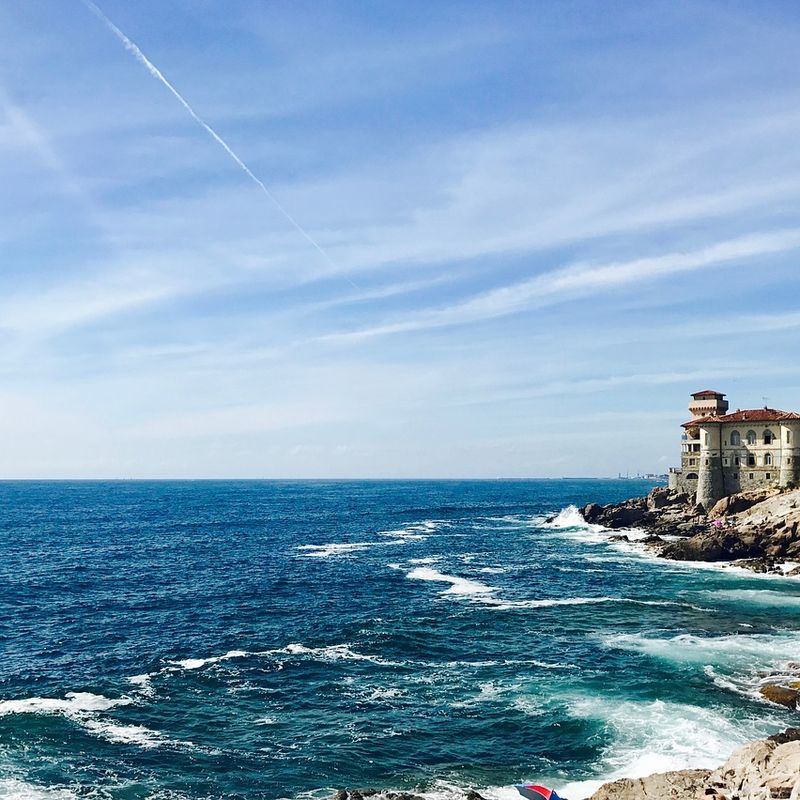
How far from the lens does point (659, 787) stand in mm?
27156

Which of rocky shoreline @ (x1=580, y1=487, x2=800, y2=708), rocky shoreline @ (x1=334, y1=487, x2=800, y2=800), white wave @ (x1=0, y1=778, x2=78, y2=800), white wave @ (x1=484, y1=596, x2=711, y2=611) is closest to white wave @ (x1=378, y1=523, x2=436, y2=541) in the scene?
rocky shoreline @ (x1=580, y1=487, x2=800, y2=708)

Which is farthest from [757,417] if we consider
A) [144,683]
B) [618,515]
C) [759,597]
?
[144,683]

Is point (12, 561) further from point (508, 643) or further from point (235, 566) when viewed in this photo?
point (508, 643)

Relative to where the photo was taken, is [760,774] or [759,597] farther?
[759,597]

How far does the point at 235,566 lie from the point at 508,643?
1968 inches

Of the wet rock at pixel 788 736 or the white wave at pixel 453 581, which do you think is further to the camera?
the white wave at pixel 453 581

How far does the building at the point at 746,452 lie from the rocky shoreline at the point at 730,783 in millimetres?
101318

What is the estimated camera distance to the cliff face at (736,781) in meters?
23.5

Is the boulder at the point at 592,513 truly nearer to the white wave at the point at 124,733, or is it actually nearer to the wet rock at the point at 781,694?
the wet rock at the point at 781,694

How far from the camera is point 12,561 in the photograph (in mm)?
96562

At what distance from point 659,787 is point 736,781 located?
2.96m

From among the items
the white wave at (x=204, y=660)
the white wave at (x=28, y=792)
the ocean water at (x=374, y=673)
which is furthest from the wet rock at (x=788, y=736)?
the white wave at (x=204, y=660)

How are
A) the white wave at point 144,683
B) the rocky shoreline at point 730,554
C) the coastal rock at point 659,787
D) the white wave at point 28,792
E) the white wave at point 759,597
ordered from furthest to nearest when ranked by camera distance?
the white wave at point 759,597
the white wave at point 144,683
the white wave at point 28,792
the coastal rock at point 659,787
the rocky shoreline at point 730,554

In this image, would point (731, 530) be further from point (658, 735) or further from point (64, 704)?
point (64, 704)
